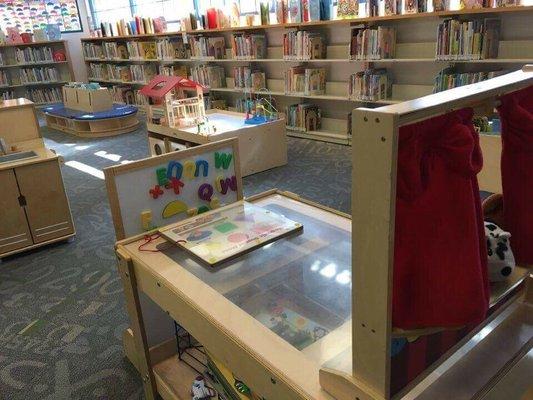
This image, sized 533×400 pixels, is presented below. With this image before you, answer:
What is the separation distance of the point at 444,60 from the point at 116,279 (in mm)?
3312

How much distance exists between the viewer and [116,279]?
254 centimetres

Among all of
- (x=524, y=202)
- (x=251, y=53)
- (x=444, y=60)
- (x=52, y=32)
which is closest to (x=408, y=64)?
(x=444, y=60)

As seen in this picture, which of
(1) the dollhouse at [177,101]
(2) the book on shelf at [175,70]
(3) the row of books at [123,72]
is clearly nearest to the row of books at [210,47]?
(2) the book on shelf at [175,70]

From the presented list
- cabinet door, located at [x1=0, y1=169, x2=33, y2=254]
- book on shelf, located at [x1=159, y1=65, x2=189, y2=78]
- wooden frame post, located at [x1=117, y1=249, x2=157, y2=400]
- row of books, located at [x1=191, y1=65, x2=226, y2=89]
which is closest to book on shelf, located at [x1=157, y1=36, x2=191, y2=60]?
book on shelf, located at [x1=159, y1=65, x2=189, y2=78]

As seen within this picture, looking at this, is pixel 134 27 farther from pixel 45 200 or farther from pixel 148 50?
pixel 45 200

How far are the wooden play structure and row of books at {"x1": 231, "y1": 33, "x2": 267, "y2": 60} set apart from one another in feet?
14.4

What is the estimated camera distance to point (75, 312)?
2236 mm

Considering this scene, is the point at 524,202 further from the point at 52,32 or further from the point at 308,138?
the point at 52,32

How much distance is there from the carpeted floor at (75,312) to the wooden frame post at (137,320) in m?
0.17

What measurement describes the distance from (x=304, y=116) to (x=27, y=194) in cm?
343

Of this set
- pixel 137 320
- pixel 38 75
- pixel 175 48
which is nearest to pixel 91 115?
pixel 175 48

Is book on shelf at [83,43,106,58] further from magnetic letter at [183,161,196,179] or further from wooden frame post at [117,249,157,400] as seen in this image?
wooden frame post at [117,249,157,400]

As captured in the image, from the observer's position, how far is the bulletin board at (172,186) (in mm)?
1458

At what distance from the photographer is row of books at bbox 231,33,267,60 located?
18.4ft
